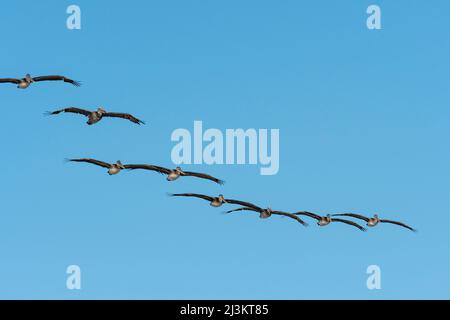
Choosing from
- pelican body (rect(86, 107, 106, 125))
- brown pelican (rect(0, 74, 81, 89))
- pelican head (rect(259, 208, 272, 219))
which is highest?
brown pelican (rect(0, 74, 81, 89))

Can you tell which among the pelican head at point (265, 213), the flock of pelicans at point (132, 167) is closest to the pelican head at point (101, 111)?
the flock of pelicans at point (132, 167)

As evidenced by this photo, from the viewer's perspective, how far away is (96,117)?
50.4 m

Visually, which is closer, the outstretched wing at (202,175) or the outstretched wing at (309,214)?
the outstretched wing at (202,175)

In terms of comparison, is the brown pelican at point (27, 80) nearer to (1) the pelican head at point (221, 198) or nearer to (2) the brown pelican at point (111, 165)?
(2) the brown pelican at point (111, 165)

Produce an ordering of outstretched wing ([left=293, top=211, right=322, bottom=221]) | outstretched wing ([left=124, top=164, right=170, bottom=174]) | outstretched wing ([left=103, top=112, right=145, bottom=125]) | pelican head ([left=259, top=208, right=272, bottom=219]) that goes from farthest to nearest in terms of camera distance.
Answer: outstretched wing ([left=293, top=211, right=322, bottom=221]), pelican head ([left=259, top=208, right=272, bottom=219]), outstretched wing ([left=124, top=164, right=170, bottom=174]), outstretched wing ([left=103, top=112, right=145, bottom=125])

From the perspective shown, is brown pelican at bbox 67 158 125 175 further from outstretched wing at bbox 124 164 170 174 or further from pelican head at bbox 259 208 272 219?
pelican head at bbox 259 208 272 219

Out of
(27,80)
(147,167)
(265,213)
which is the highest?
(27,80)

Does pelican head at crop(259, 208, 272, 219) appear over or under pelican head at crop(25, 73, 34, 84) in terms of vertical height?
under

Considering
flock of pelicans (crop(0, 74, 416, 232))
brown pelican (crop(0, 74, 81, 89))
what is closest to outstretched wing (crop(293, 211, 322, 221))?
flock of pelicans (crop(0, 74, 416, 232))

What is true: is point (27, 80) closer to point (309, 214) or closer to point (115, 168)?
point (115, 168)

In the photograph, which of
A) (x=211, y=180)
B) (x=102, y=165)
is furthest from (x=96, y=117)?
(x=211, y=180)

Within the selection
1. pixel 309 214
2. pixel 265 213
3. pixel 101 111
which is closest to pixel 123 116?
pixel 101 111

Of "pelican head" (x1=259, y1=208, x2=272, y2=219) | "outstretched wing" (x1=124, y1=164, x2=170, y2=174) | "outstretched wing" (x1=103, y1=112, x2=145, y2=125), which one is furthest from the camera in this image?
"pelican head" (x1=259, y1=208, x2=272, y2=219)
